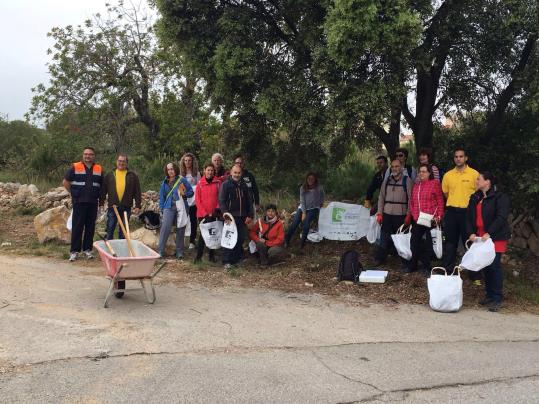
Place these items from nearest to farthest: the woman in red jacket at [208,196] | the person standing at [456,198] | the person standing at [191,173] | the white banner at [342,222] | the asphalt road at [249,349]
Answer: the asphalt road at [249,349]
the person standing at [456,198]
the woman in red jacket at [208,196]
the person standing at [191,173]
the white banner at [342,222]

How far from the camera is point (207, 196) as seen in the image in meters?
9.41

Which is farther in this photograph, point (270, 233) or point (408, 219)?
point (270, 233)

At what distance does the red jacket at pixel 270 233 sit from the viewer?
31.8 ft

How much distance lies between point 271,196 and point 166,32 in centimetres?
527

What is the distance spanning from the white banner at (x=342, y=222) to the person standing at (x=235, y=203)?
78.4 inches

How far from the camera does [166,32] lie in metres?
8.98

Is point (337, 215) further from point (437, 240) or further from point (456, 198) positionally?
point (456, 198)

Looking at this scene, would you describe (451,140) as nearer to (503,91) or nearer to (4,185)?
(503,91)

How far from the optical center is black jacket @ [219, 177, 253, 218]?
9.10 meters

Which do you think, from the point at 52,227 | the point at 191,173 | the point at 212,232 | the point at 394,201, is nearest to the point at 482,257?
the point at 394,201

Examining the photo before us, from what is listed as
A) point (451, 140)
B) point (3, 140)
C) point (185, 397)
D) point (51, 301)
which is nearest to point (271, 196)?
point (451, 140)

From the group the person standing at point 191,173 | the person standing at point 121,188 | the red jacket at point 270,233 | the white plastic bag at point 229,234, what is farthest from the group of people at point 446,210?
the person standing at point 121,188

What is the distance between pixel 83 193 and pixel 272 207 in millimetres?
3275

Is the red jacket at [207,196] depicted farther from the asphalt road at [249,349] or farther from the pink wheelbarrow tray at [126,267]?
the pink wheelbarrow tray at [126,267]
